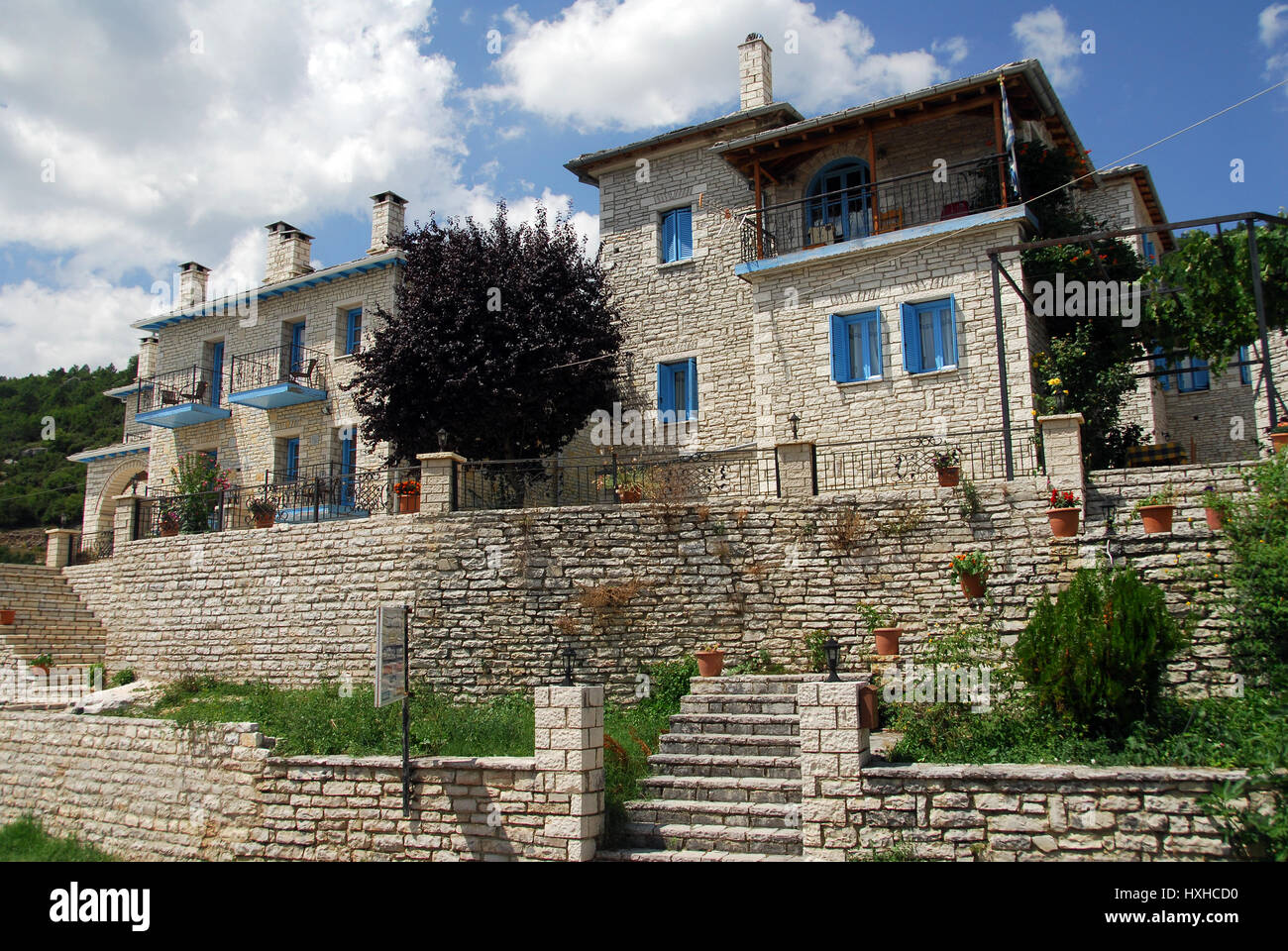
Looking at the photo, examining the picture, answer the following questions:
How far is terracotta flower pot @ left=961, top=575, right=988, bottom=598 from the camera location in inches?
436

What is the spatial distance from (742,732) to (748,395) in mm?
8602

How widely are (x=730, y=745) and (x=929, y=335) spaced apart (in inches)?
334

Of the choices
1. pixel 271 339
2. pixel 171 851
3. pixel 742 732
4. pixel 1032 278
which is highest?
pixel 271 339

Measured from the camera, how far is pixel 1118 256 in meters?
14.8

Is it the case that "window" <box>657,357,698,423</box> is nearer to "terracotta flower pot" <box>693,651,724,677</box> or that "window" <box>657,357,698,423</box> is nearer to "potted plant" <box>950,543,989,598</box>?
"terracotta flower pot" <box>693,651,724,677</box>

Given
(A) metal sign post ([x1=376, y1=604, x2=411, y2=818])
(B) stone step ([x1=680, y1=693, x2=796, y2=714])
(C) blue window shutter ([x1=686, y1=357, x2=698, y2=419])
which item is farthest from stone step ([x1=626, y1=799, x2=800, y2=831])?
(C) blue window shutter ([x1=686, y1=357, x2=698, y2=419])

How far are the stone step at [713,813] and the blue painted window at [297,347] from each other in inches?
661

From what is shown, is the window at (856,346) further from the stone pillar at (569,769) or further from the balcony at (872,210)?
the stone pillar at (569,769)

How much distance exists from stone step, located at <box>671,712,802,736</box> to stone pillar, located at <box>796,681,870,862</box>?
1866 mm
